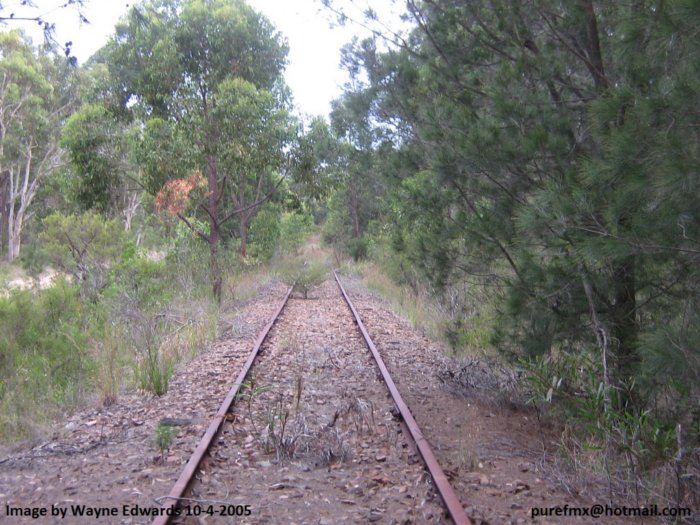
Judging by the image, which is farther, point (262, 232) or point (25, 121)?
point (25, 121)

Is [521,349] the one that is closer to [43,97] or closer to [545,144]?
[545,144]

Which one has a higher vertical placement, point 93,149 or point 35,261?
point 93,149

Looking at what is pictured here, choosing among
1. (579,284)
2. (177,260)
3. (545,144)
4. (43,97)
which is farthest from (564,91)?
(43,97)

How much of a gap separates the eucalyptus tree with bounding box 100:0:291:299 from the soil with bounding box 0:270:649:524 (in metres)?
6.58

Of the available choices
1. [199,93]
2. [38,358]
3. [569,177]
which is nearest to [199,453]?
[569,177]

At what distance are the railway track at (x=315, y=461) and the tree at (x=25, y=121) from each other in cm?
2508

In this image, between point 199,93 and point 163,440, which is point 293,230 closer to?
point 199,93

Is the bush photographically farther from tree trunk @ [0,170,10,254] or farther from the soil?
the soil

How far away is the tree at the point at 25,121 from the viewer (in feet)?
96.6

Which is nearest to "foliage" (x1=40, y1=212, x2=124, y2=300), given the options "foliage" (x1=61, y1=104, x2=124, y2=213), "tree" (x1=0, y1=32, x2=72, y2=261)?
"foliage" (x1=61, y1=104, x2=124, y2=213)

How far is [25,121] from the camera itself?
32000 millimetres

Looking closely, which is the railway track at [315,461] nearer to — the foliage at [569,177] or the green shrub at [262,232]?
the foliage at [569,177]

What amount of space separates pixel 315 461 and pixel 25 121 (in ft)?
110

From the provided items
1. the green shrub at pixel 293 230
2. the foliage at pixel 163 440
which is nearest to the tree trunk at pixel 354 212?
the green shrub at pixel 293 230
